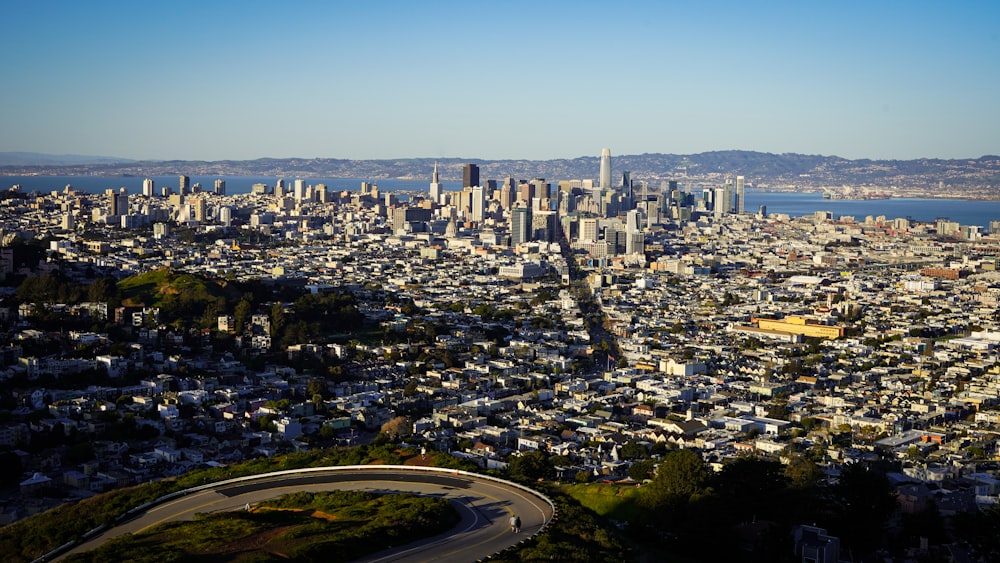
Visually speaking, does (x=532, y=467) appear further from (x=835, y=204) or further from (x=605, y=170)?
(x=835, y=204)

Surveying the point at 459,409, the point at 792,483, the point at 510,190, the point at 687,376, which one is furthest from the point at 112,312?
the point at 510,190

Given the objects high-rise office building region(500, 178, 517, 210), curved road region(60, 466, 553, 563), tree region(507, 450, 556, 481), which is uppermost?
high-rise office building region(500, 178, 517, 210)

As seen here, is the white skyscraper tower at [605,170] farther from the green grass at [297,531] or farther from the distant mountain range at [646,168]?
the green grass at [297,531]

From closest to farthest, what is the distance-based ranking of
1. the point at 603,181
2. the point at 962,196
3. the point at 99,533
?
the point at 99,533 < the point at 603,181 < the point at 962,196

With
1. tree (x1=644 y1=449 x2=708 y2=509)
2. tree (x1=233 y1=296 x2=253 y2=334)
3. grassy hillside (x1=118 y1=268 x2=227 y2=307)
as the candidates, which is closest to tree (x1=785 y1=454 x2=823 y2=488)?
tree (x1=644 y1=449 x2=708 y2=509)

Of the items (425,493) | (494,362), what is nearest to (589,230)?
(494,362)

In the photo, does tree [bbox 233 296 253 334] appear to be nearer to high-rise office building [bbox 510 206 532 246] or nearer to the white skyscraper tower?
high-rise office building [bbox 510 206 532 246]

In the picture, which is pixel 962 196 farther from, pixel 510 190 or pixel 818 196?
pixel 510 190
